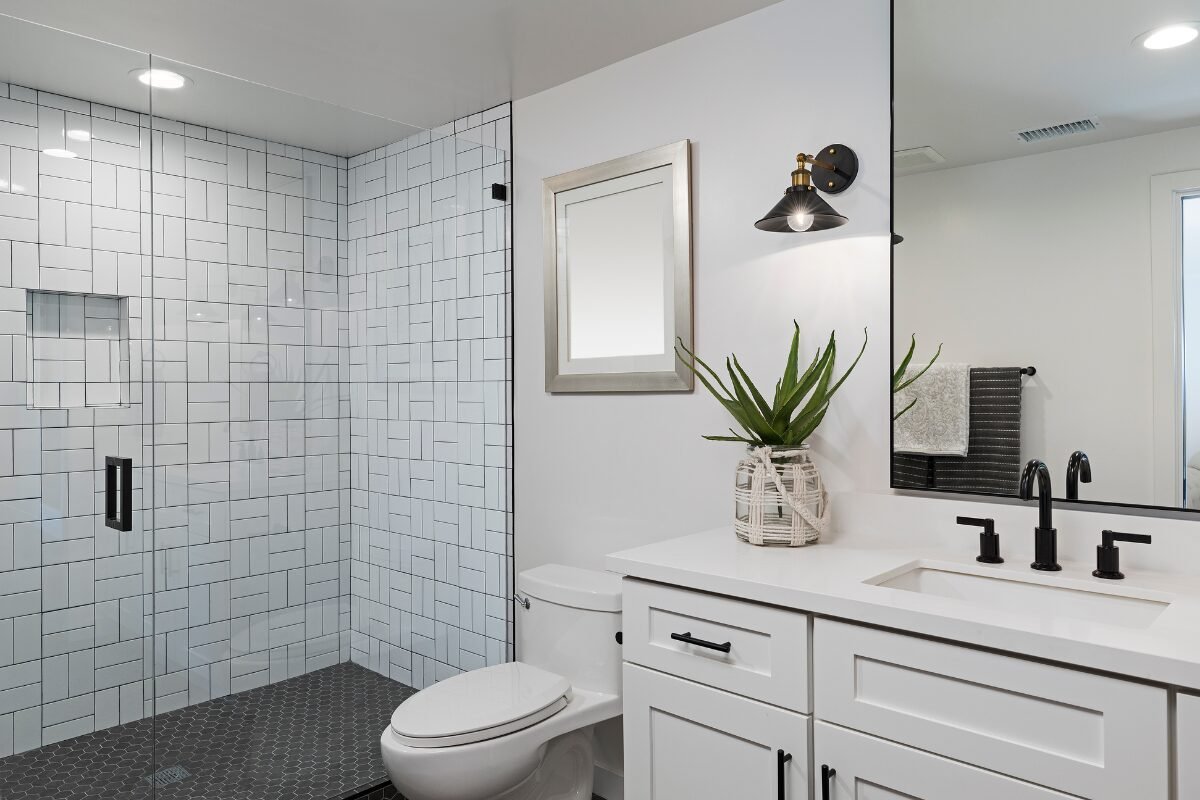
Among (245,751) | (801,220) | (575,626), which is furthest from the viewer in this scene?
(575,626)

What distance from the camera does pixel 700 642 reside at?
1.57 meters

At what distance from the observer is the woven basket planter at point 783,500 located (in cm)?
183

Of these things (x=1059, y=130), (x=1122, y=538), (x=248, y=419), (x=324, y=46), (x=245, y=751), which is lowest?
(x=245, y=751)

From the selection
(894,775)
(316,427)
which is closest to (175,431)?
(316,427)

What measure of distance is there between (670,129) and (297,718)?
81.9 inches

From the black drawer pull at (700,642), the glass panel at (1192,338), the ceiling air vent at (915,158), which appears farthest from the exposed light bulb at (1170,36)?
the black drawer pull at (700,642)

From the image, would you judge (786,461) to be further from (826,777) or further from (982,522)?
(826,777)

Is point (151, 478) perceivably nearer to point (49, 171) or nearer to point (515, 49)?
point (49, 171)

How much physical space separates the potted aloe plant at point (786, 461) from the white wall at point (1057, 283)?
0.80 ft

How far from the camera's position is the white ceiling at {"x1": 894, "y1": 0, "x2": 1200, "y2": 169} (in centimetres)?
154

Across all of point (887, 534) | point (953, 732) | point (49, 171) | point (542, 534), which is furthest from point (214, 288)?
point (953, 732)

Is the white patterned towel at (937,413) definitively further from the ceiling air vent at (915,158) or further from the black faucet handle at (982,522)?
the ceiling air vent at (915,158)

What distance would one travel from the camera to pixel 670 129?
236 centimetres

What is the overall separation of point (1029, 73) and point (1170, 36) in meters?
0.25
